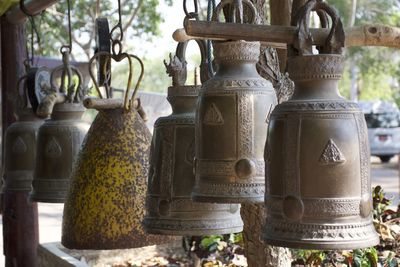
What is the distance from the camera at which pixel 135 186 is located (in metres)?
2.74

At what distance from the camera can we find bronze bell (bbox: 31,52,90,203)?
3.27 meters

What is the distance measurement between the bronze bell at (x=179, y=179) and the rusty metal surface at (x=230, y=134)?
25 centimetres

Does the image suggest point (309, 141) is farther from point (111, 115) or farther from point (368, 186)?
point (111, 115)

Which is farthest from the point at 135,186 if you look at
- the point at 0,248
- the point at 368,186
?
the point at 0,248

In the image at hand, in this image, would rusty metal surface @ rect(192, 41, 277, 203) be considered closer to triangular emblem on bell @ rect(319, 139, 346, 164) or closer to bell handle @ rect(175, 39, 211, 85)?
bell handle @ rect(175, 39, 211, 85)

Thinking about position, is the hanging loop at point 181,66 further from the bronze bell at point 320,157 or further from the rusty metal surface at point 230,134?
the bronze bell at point 320,157

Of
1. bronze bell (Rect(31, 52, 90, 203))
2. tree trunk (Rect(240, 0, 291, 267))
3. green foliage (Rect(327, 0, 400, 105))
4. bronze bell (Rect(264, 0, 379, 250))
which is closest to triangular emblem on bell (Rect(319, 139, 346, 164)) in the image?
bronze bell (Rect(264, 0, 379, 250))

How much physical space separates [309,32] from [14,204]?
3.99m

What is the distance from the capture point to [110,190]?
8.95 feet

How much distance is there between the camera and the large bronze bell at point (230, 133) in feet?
6.73

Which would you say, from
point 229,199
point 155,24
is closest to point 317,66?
point 229,199

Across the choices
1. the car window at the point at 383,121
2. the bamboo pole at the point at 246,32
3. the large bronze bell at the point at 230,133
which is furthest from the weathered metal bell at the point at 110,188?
the car window at the point at 383,121

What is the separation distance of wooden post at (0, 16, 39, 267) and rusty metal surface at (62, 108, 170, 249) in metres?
2.50

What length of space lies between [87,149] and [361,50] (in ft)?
66.1
